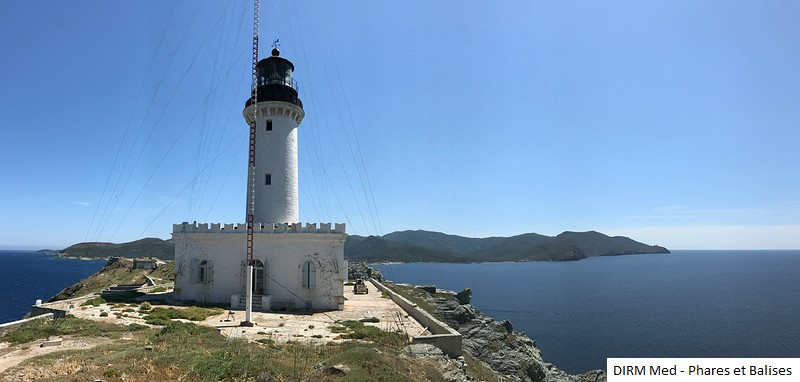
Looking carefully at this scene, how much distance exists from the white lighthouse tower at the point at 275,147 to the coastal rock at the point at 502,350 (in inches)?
569

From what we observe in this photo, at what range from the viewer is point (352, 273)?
4691 cm

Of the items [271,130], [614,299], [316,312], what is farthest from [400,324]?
[614,299]

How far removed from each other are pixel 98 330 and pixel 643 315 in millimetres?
66324

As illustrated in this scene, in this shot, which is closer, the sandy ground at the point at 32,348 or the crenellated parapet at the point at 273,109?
the sandy ground at the point at 32,348

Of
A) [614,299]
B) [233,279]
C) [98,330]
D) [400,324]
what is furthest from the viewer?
[614,299]

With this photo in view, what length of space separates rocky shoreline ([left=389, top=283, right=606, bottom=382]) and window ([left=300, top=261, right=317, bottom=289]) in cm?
961

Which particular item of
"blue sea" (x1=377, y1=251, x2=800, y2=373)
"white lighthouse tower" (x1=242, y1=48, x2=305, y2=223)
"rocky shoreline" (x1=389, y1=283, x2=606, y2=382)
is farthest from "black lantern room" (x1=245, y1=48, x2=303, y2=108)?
"blue sea" (x1=377, y1=251, x2=800, y2=373)

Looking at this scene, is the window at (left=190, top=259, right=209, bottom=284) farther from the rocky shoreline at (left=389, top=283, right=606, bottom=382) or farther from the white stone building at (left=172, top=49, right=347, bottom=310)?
the rocky shoreline at (left=389, top=283, right=606, bottom=382)

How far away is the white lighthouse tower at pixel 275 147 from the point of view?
26297mm

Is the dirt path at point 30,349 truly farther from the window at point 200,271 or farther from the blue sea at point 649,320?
the blue sea at point 649,320

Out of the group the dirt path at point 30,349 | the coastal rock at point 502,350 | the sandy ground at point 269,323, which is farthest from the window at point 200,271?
the coastal rock at point 502,350

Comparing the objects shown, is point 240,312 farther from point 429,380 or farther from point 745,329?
point 745,329

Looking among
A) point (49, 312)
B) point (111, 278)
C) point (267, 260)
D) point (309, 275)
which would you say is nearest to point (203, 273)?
point (267, 260)

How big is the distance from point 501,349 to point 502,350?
132 mm
